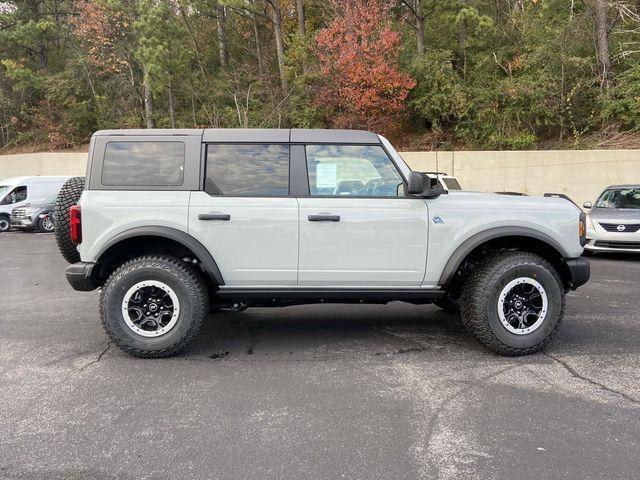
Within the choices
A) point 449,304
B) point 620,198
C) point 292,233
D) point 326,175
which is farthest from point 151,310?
point 620,198

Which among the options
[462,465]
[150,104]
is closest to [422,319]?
[462,465]

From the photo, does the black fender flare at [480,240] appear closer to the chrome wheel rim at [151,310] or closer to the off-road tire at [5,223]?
the chrome wheel rim at [151,310]

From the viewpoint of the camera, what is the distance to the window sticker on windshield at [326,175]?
4.73 m

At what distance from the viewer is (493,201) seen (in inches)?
187

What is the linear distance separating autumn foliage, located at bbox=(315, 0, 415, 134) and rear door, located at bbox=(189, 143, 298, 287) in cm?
1469

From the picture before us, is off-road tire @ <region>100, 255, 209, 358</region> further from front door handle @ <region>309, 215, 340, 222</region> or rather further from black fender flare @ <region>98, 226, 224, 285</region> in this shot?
front door handle @ <region>309, 215, 340, 222</region>

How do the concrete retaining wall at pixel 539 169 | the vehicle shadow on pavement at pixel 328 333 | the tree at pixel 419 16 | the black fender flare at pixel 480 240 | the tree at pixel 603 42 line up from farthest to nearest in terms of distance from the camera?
the tree at pixel 419 16 < the tree at pixel 603 42 < the concrete retaining wall at pixel 539 169 < the vehicle shadow on pavement at pixel 328 333 < the black fender flare at pixel 480 240

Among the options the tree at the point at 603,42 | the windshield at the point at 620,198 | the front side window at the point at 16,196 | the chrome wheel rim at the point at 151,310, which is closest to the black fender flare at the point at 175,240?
the chrome wheel rim at the point at 151,310

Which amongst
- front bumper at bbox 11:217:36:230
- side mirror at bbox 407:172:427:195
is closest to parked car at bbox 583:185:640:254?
side mirror at bbox 407:172:427:195

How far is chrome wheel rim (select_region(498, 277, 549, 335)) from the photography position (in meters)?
4.66

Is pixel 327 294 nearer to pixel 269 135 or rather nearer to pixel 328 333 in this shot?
pixel 328 333

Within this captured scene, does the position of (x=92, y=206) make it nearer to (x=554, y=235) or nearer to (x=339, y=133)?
(x=339, y=133)

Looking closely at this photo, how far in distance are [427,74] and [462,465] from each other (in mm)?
19276

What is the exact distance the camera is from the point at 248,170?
474 centimetres
